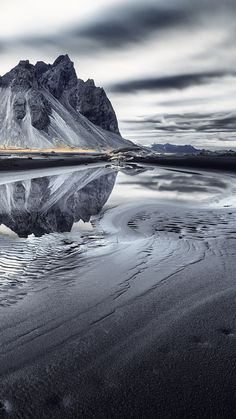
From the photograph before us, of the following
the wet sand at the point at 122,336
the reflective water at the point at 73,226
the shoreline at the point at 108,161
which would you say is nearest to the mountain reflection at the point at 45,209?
the reflective water at the point at 73,226

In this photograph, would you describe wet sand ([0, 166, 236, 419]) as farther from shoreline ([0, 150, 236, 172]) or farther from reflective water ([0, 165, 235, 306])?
shoreline ([0, 150, 236, 172])

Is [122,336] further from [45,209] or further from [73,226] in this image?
[45,209]

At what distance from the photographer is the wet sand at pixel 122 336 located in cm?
377

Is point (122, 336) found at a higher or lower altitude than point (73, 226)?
higher

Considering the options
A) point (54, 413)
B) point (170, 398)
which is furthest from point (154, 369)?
point (54, 413)

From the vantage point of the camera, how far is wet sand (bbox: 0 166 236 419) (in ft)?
12.4

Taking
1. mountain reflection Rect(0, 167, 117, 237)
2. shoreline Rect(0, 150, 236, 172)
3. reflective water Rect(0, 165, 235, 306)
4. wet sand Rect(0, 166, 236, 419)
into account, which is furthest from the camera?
shoreline Rect(0, 150, 236, 172)

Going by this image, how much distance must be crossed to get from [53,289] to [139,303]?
1.56m

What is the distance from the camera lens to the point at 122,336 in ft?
16.7

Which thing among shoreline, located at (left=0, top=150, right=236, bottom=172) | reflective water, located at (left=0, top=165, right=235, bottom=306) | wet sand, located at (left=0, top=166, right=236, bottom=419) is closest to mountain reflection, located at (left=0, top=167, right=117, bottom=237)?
reflective water, located at (left=0, top=165, right=235, bottom=306)

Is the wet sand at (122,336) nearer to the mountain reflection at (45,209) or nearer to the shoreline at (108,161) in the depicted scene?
the mountain reflection at (45,209)

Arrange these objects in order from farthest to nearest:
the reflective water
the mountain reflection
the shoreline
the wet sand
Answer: the shoreline
the mountain reflection
the reflective water
the wet sand

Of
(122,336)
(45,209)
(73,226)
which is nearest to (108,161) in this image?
(45,209)

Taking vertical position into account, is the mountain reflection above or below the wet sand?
below
